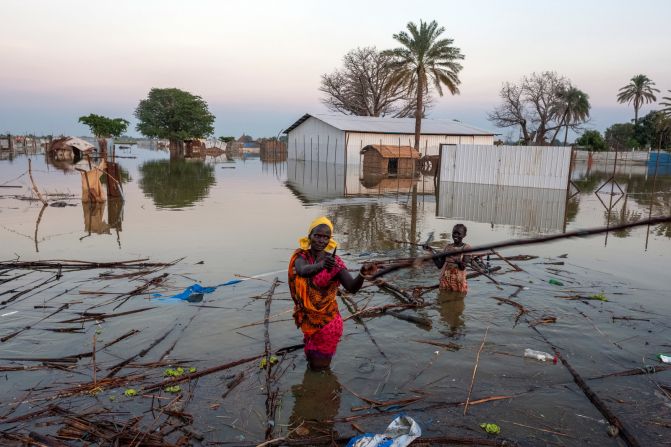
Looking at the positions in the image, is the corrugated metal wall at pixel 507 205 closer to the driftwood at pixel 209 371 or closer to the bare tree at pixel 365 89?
the driftwood at pixel 209 371

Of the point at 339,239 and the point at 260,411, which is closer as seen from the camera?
the point at 260,411

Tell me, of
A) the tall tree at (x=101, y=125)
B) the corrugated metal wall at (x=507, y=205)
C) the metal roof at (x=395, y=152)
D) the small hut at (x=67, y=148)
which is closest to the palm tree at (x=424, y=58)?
the metal roof at (x=395, y=152)

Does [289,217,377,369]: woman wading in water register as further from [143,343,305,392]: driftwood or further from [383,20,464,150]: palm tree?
[383,20,464,150]: palm tree

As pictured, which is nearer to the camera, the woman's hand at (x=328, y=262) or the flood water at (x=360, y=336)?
the woman's hand at (x=328, y=262)

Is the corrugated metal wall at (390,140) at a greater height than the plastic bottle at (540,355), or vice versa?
the corrugated metal wall at (390,140)

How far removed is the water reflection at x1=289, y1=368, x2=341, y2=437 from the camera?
3.63m

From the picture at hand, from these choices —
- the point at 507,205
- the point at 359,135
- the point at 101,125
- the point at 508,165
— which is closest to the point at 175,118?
the point at 101,125

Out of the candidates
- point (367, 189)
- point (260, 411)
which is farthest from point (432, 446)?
point (367, 189)

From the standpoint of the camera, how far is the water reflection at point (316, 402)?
363 cm

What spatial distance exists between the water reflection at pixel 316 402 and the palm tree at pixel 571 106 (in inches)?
2507

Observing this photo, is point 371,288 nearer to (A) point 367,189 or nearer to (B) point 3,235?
(B) point 3,235

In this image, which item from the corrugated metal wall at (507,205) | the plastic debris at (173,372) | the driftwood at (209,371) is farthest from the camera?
the corrugated metal wall at (507,205)

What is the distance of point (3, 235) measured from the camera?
34.5 ft

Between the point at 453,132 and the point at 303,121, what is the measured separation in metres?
15.9
